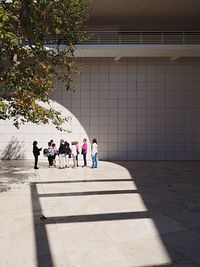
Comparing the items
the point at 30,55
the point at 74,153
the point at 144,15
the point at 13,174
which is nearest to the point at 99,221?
the point at 30,55

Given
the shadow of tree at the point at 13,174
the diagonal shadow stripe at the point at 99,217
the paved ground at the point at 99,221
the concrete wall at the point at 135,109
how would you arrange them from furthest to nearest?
1. the concrete wall at the point at 135,109
2. the shadow of tree at the point at 13,174
3. the diagonal shadow stripe at the point at 99,217
4. the paved ground at the point at 99,221

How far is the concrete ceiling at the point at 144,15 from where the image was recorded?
1897cm

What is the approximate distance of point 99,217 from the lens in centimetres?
865

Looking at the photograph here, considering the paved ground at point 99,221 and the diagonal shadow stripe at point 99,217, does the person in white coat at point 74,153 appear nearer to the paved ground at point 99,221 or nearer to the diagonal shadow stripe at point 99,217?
the paved ground at point 99,221

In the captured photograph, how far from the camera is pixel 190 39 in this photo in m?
21.1

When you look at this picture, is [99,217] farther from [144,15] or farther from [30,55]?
[144,15]

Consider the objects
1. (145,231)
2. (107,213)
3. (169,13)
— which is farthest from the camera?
(169,13)

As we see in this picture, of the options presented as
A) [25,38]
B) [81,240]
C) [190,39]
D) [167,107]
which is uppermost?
[190,39]

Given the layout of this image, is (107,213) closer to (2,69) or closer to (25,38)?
(2,69)

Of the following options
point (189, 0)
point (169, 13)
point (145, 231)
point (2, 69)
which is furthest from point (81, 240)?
point (169, 13)

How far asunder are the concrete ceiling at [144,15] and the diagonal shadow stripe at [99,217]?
12.9 meters

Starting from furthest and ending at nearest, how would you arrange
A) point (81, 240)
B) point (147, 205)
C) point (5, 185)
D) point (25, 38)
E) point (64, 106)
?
point (64, 106)
point (5, 185)
point (25, 38)
point (147, 205)
point (81, 240)

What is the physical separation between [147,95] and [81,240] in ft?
52.3

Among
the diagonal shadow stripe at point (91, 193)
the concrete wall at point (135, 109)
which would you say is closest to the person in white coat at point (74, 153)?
the concrete wall at point (135, 109)
